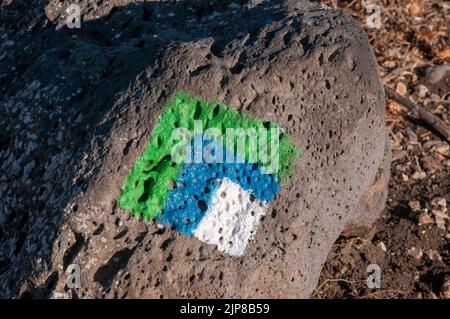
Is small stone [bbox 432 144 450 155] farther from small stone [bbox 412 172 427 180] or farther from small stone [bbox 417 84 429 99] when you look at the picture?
small stone [bbox 417 84 429 99]


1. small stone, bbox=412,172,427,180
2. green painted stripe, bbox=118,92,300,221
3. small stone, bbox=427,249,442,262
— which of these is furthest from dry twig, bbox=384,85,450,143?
green painted stripe, bbox=118,92,300,221

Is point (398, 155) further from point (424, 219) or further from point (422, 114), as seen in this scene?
point (424, 219)

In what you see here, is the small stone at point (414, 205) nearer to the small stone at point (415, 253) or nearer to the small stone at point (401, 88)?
the small stone at point (415, 253)

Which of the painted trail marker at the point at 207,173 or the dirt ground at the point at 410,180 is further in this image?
the dirt ground at the point at 410,180

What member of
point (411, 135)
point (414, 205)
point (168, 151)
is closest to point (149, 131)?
point (168, 151)

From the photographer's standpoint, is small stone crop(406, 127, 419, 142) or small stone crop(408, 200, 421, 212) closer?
small stone crop(408, 200, 421, 212)

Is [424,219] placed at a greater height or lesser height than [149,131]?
lesser

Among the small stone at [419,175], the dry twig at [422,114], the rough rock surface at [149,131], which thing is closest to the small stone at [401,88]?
the dry twig at [422,114]
